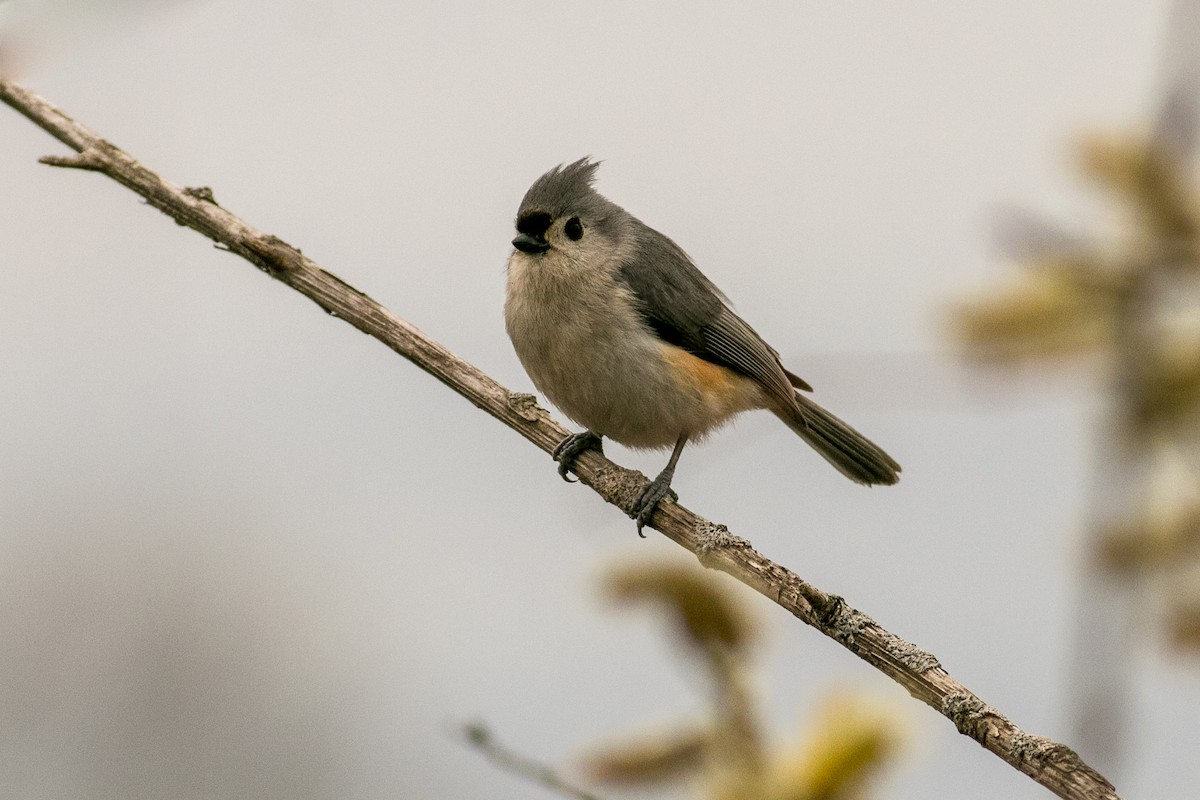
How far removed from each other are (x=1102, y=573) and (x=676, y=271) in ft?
11.9

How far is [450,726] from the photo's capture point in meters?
1.91

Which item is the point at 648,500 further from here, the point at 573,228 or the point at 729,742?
the point at 729,742

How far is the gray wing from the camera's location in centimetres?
479

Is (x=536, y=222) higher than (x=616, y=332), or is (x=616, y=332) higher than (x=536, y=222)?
(x=536, y=222)

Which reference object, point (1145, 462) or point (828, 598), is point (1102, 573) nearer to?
point (1145, 462)

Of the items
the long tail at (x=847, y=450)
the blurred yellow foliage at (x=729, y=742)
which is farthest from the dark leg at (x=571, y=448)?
the blurred yellow foliage at (x=729, y=742)

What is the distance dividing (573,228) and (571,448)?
94cm

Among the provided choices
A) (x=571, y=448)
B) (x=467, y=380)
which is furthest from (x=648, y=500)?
(x=467, y=380)

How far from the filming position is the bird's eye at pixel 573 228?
15.6 ft

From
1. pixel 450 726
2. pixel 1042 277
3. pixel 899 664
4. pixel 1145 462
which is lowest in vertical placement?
pixel 450 726

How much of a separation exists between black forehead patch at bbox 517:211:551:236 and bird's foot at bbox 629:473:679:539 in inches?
45.1

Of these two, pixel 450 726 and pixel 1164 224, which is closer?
pixel 1164 224

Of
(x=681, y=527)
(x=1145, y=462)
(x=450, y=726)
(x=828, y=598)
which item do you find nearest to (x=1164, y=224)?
(x=1145, y=462)

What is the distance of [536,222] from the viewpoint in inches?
188
